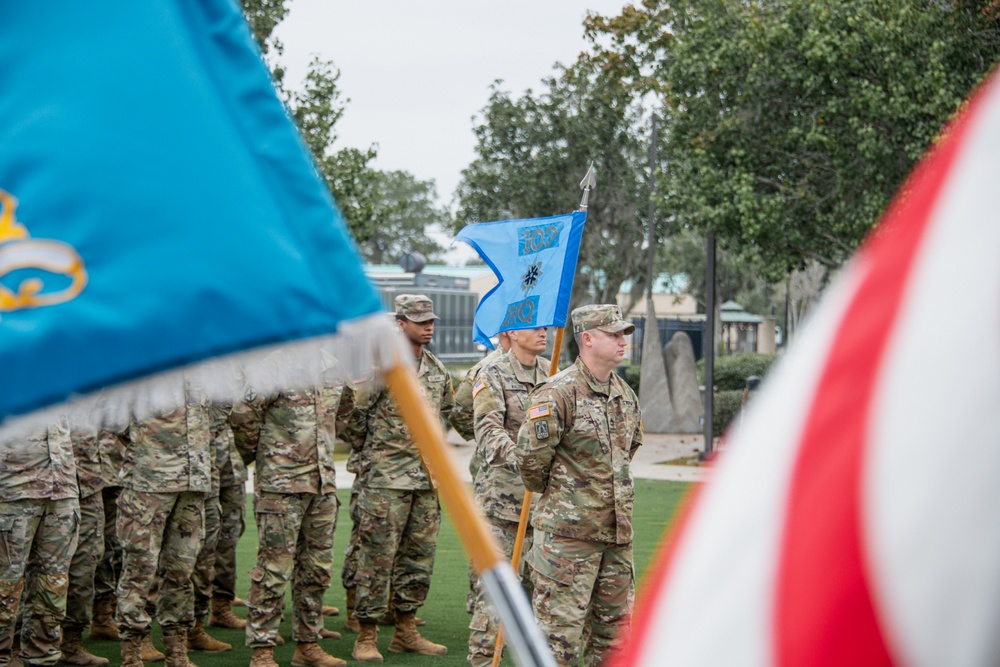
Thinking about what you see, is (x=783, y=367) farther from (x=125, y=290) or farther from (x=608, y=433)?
(x=608, y=433)

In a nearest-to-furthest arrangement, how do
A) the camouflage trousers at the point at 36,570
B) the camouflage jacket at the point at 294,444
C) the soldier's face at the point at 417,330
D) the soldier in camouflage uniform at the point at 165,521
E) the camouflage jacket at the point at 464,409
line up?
the camouflage trousers at the point at 36,570, the soldier in camouflage uniform at the point at 165,521, the camouflage jacket at the point at 294,444, the soldier's face at the point at 417,330, the camouflage jacket at the point at 464,409

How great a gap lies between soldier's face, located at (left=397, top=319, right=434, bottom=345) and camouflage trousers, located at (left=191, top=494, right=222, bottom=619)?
180 cm

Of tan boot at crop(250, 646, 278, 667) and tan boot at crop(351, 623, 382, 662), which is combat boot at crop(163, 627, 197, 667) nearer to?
tan boot at crop(250, 646, 278, 667)

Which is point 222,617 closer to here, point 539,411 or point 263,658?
point 263,658

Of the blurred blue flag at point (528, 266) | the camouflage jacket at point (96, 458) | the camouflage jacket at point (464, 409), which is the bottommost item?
the camouflage jacket at point (96, 458)

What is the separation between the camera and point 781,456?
3.83ft

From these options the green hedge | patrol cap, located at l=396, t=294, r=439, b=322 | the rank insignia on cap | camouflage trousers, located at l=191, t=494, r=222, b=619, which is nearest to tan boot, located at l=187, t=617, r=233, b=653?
→ camouflage trousers, located at l=191, t=494, r=222, b=619

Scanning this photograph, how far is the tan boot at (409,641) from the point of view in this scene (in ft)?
27.7

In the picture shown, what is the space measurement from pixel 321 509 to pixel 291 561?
16.7 inches

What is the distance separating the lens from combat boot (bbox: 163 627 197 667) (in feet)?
25.1

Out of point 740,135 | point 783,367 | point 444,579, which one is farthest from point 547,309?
point 740,135

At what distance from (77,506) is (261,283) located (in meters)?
6.22

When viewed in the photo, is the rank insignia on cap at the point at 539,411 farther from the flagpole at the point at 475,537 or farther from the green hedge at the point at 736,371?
the green hedge at the point at 736,371

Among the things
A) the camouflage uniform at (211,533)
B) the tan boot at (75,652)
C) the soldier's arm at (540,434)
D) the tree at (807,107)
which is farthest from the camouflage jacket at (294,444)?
the tree at (807,107)
